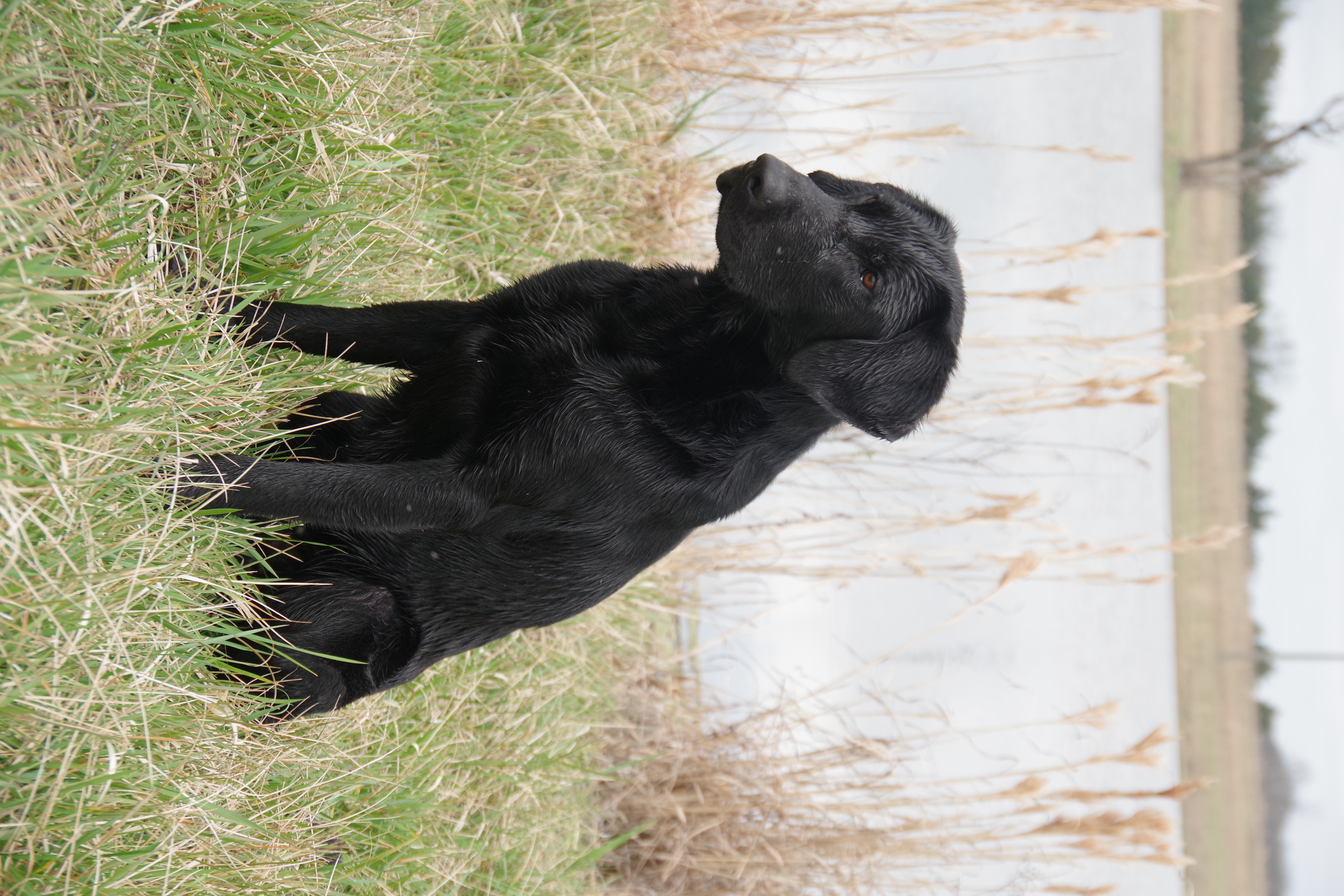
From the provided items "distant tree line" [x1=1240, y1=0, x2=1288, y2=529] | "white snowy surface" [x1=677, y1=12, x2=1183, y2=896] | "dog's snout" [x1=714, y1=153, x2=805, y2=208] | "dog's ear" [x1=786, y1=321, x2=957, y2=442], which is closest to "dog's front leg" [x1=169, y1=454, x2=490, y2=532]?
"dog's ear" [x1=786, y1=321, x2=957, y2=442]

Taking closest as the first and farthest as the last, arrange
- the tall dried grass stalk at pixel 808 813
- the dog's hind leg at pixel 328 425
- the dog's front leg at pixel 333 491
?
the dog's front leg at pixel 333 491 < the dog's hind leg at pixel 328 425 < the tall dried grass stalk at pixel 808 813

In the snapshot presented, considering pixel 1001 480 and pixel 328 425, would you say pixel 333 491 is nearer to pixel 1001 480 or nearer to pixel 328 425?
pixel 328 425

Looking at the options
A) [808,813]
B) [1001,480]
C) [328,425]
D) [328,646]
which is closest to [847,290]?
[328,425]

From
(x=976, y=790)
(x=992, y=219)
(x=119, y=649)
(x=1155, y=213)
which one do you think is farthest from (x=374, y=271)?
(x=1155, y=213)

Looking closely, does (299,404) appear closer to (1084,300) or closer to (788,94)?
(788,94)

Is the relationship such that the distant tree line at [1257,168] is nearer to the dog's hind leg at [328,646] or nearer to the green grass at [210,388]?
the green grass at [210,388]

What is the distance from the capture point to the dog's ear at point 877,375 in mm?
2121

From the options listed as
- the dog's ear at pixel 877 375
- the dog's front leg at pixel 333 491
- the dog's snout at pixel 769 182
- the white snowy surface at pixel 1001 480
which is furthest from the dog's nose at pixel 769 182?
the white snowy surface at pixel 1001 480

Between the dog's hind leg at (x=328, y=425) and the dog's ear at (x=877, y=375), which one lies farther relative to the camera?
the dog's hind leg at (x=328, y=425)

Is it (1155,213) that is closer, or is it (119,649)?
(119,649)

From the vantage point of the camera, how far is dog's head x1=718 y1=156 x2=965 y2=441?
2133mm

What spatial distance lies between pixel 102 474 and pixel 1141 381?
3.70 meters

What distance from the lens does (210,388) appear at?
218 cm

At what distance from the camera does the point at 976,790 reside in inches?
197
